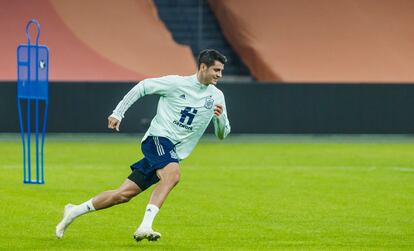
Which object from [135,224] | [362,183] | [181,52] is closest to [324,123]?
[181,52]

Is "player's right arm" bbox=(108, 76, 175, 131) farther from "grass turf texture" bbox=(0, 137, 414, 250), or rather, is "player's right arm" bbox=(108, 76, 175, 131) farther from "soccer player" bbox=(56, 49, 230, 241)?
"grass turf texture" bbox=(0, 137, 414, 250)

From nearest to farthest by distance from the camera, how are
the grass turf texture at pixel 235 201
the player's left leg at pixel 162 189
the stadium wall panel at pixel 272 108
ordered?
1. the player's left leg at pixel 162 189
2. the grass turf texture at pixel 235 201
3. the stadium wall panel at pixel 272 108

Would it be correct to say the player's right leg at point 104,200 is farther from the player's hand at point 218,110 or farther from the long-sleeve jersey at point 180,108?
the player's hand at point 218,110

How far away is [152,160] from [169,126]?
0.38m

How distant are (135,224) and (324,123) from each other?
64.1 ft

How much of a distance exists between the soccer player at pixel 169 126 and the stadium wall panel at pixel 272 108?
19781mm

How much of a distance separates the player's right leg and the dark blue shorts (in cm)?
8

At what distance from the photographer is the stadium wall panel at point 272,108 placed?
3172cm

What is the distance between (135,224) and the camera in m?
13.7

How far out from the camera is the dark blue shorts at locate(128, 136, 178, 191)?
454 inches

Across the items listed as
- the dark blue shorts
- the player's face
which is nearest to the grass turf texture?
→ the dark blue shorts

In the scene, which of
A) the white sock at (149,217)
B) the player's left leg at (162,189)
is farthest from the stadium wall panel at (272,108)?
the white sock at (149,217)

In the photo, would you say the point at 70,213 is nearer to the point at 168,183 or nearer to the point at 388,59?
the point at 168,183

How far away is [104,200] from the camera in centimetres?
1168
